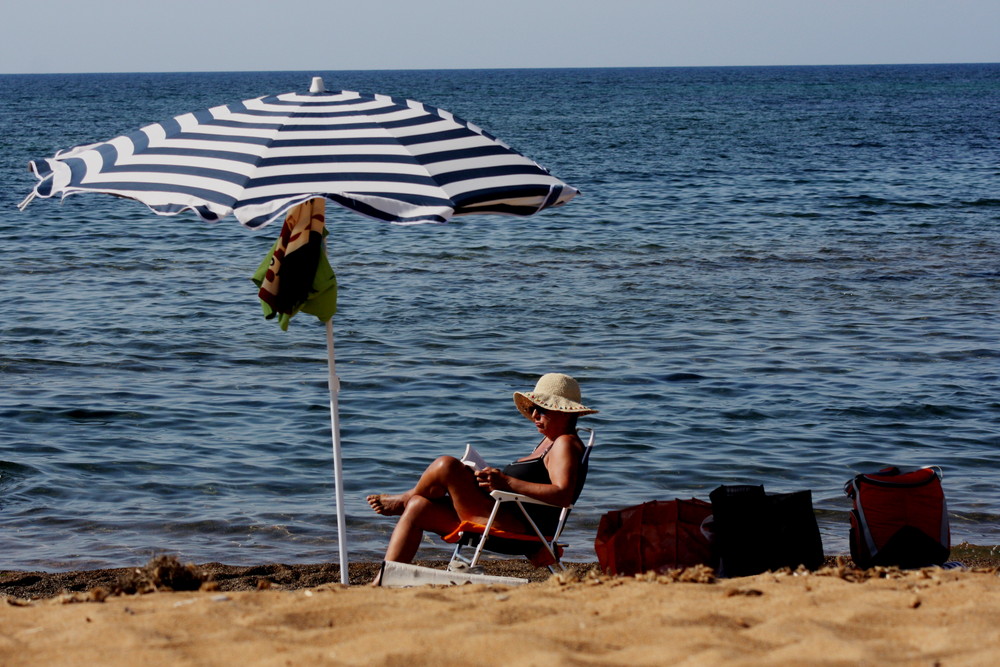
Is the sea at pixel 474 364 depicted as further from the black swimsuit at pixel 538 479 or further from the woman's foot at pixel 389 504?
the black swimsuit at pixel 538 479

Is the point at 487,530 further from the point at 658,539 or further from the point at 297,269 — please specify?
the point at 297,269

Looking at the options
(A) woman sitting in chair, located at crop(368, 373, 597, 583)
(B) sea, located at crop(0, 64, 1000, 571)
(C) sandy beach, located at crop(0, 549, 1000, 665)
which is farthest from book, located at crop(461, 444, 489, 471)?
(B) sea, located at crop(0, 64, 1000, 571)

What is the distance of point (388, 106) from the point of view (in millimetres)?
4305

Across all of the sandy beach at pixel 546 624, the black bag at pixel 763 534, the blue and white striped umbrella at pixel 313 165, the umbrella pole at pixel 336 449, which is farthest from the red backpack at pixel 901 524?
the umbrella pole at pixel 336 449

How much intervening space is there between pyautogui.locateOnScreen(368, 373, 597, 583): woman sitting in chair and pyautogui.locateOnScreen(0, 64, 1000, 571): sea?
1114mm

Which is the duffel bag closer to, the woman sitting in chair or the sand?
the woman sitting in chair

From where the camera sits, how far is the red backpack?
450cm

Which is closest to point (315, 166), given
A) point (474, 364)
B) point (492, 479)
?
point (492, 479)

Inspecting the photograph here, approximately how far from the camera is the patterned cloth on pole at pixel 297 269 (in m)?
4.12

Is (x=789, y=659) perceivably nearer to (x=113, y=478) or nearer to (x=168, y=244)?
(x=113, y=478)

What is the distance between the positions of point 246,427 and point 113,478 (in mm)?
1121

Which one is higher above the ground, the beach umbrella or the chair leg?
the beach umbrella

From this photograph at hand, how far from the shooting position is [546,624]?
3307 mm

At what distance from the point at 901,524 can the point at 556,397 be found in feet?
5.09
